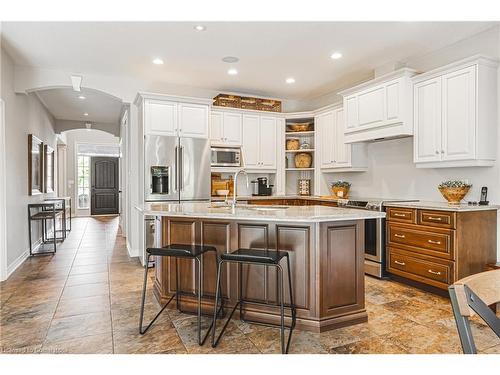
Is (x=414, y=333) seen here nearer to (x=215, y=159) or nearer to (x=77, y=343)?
(x=77, y=343)

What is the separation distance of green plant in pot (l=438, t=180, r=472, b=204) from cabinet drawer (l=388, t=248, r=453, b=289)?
0.74m

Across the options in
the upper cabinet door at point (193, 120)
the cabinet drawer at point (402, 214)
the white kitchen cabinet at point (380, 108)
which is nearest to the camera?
the cabinet drawer at point (402, 214)

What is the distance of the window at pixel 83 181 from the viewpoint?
11773 mm

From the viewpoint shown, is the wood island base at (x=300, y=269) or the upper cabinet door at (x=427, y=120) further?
the upper cabinet door at (x=427, y=120)

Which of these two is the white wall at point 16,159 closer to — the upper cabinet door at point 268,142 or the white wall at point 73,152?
the upper cabinet door at point 268,142

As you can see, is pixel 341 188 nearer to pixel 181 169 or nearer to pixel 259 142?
pixel 259 142

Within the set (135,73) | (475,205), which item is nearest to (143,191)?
(135,73)

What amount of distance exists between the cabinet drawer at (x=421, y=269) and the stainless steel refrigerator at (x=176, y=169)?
274cm

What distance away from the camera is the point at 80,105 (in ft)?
23.7

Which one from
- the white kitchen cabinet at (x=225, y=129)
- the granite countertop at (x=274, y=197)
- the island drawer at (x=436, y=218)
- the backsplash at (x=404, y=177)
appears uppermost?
the white kitchen cabinet at (x=225, y=129)

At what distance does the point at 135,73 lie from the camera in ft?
16.7

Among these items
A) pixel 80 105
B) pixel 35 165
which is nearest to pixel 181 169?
pixel 35 165

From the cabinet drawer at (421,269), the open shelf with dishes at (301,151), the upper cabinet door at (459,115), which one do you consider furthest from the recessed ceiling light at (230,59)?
the cabinet drawer at (421,269)

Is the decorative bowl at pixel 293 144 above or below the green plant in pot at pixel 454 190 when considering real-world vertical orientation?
above
